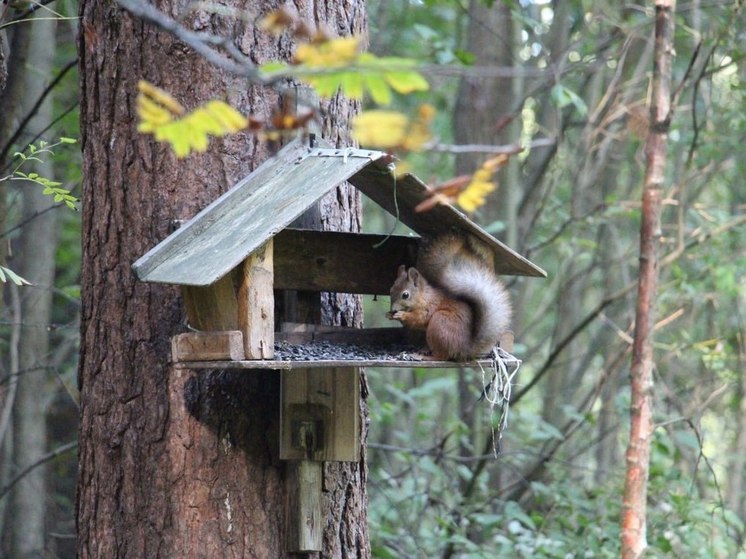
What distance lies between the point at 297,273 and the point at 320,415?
449 millimetres

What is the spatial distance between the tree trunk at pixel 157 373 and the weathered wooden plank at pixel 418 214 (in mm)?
345

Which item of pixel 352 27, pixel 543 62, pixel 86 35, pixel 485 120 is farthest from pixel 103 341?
pixel 543 62

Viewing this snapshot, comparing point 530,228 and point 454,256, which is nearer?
point 454,256

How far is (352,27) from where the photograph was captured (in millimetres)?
3459

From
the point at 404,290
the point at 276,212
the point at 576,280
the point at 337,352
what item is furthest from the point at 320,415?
the point at 576,280

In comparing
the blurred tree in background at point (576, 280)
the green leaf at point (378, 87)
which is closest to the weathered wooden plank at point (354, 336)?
the blurred tree in background at point (576, 280)

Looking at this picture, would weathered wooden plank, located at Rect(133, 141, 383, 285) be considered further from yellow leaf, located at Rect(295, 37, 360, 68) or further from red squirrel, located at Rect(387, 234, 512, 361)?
yellow leaf, located at Rect(295, 37, 360, 68)

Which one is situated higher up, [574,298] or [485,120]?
[485,120]

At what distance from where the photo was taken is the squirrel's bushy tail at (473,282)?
2.99 metres

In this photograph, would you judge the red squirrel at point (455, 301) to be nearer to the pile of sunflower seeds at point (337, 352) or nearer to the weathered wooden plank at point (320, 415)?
the pile of sunflower seeds at point (337, 352)

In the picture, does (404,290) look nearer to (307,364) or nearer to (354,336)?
(354,336)

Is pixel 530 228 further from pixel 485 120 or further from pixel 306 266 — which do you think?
pixel 306 266

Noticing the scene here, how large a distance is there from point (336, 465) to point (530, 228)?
12.0 ft

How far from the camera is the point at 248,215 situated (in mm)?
2795
